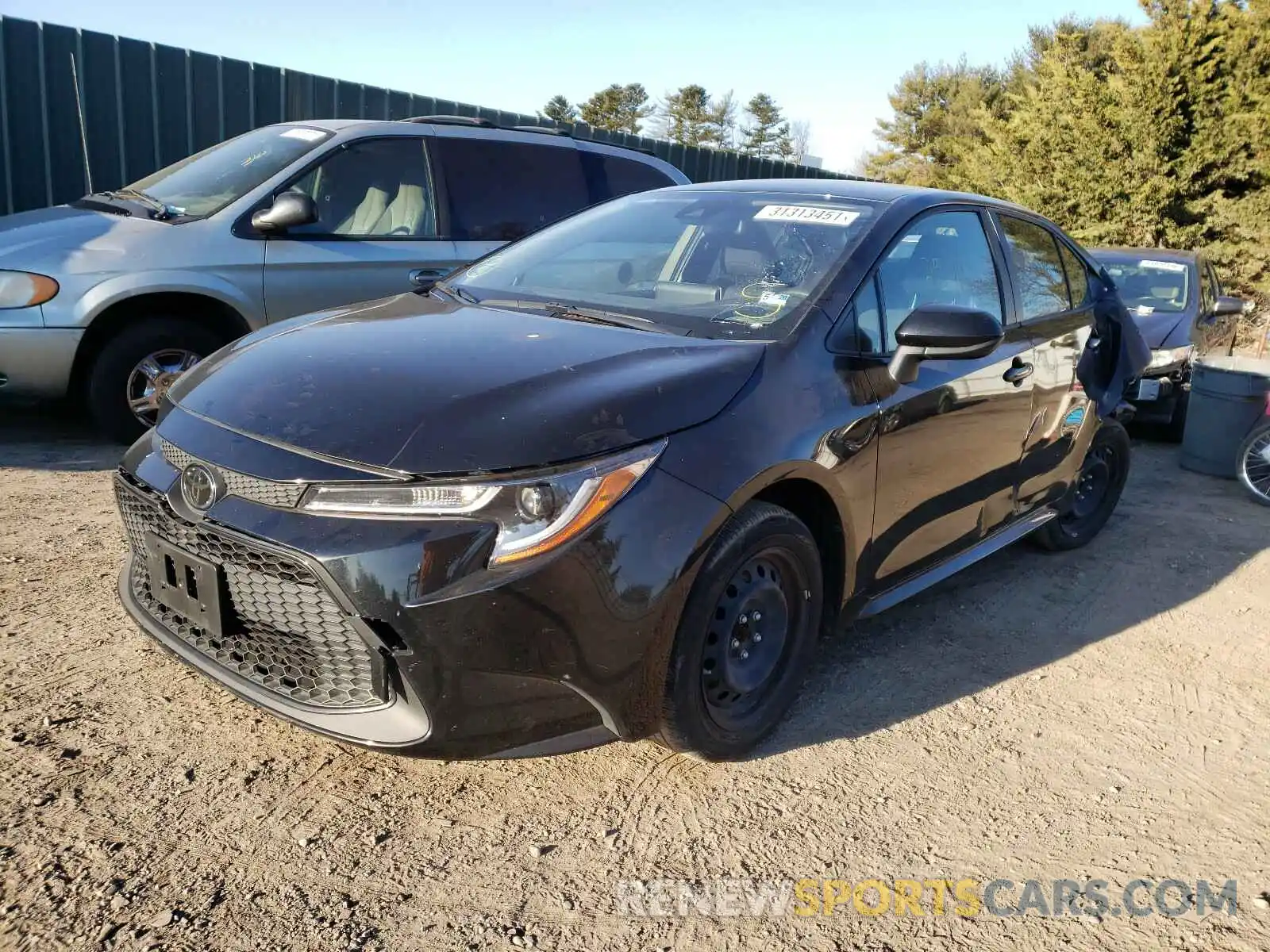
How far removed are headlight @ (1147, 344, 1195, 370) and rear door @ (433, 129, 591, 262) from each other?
15.3 ft

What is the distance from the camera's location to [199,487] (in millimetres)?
2436

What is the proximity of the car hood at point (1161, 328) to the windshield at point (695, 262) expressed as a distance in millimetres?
5465

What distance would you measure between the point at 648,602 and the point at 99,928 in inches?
52.9

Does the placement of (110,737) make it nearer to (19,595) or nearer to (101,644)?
(101,644)

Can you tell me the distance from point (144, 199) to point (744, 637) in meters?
4.73

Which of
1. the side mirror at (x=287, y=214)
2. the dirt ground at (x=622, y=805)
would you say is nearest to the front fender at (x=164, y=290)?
the side mirror at (x=287, y=214)

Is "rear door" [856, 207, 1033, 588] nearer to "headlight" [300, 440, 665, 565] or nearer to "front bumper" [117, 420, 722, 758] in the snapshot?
"front bumper" [117, 420, 722, 758]

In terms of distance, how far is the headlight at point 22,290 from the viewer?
16.1 ft

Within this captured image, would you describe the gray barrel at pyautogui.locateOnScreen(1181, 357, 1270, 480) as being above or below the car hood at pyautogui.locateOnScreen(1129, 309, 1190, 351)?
below

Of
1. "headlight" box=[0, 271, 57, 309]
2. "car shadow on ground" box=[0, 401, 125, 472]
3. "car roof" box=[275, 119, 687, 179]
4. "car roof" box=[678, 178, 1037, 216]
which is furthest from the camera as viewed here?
"car roof" box=[275, 119, 687, 179]

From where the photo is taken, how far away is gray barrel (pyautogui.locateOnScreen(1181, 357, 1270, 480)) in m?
6.65

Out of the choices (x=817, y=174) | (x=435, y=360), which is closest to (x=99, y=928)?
(x=435, y=360)

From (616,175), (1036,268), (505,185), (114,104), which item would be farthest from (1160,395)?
(114,104)

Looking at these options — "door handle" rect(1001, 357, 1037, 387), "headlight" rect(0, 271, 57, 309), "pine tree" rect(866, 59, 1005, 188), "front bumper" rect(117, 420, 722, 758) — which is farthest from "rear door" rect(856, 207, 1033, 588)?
"pine tree" rect(866, 59, 1005, 188)
